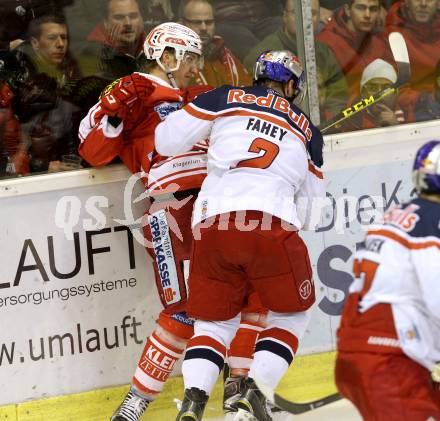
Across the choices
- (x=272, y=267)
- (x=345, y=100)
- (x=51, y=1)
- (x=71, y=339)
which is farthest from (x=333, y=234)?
(x=51, y=1)

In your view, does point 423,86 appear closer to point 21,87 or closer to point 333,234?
point 333,234

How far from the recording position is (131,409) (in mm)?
4094

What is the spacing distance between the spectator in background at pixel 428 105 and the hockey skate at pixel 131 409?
1695mm

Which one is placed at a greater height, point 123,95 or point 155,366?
point 123,95

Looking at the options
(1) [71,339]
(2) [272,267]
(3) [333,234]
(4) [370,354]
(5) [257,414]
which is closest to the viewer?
(4) [370,354]

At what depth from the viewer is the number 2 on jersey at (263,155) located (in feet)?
12.3

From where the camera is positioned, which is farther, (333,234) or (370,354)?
(333,234)

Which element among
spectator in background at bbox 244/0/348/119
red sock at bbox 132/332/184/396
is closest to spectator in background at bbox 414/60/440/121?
spectator in background at bbox 244/0/348/119

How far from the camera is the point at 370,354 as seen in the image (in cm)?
287

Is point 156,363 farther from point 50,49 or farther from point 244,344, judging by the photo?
point 50,49

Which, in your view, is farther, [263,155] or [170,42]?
[170,42]

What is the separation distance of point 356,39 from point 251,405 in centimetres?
167

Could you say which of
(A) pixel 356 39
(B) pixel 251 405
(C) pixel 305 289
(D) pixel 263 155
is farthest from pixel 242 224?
(A) pixel 356 39

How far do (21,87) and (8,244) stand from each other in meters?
0.62
